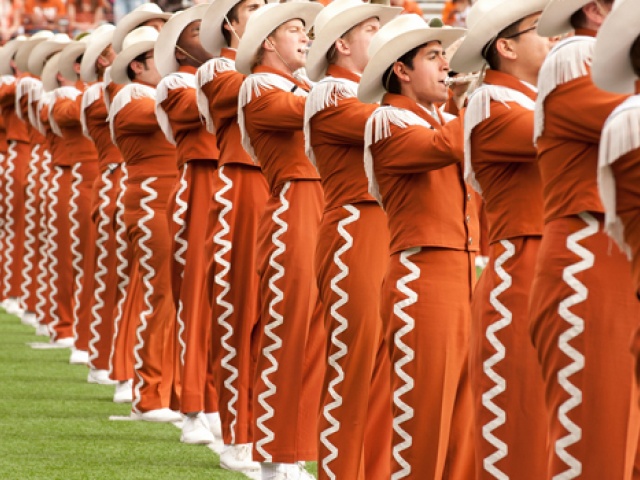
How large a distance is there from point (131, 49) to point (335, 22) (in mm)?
2978

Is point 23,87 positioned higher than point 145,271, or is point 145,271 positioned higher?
point 23,87

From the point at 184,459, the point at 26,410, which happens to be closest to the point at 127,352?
the point at 26,410

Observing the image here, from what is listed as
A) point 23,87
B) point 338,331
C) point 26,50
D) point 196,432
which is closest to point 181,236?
point 196,432

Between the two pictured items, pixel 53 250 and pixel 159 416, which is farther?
pixel 53 250

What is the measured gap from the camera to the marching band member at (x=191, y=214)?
8.34 m

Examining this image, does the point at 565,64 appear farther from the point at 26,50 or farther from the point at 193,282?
the point at 26,50

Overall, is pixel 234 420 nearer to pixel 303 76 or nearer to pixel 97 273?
pixel 303 76

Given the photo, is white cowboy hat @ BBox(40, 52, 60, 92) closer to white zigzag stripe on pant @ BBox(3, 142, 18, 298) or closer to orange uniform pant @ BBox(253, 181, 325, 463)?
white zigzag stripe on pant @ BBox(3, 142, 18, 298)

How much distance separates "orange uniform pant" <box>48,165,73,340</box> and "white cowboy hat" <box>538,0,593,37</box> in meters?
8.12

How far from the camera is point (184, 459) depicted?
8.02m

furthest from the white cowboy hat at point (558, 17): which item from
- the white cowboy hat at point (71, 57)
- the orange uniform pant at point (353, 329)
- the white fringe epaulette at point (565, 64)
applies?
the white cowboy hat at point (71, 57)

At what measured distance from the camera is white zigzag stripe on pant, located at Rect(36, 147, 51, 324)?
42.7 feet

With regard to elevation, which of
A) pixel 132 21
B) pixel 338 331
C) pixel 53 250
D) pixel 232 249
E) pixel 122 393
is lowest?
pixel 122 393

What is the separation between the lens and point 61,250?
1266 cm
